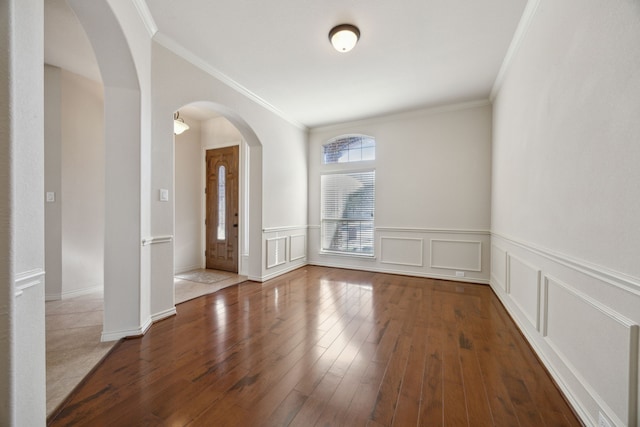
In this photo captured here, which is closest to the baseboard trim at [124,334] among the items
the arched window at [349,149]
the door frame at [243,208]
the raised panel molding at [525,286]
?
the door frame at [243,208]

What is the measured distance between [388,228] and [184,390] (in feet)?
12.7

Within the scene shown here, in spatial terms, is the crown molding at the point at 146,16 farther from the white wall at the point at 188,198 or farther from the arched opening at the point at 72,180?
the white wall at the point at 188,198

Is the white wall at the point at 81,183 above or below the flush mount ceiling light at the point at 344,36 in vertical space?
below

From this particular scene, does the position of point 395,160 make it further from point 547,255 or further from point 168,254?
point 168,254

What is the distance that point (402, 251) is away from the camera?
466cm

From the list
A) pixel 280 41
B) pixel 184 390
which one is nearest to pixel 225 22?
pixel 280 41

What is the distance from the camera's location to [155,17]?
236 centimetres

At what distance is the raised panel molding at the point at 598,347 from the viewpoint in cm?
110

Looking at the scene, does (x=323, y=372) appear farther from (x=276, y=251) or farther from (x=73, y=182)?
(x=73, y=182)

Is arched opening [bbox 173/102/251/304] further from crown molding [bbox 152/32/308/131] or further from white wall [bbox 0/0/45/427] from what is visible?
white wall [bbox 0/0/45/427]

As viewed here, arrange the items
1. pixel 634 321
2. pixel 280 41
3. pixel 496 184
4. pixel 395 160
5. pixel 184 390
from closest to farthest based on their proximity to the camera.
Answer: pixel 634 321 < pixel 184 390 < pixel 280 41 < pixel 496 184 < pixel 395 160

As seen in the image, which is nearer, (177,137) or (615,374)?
(615,374)

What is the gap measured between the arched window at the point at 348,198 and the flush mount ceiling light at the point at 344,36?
8.37ft

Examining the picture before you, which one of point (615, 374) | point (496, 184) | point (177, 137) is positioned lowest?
point (615, 374)
